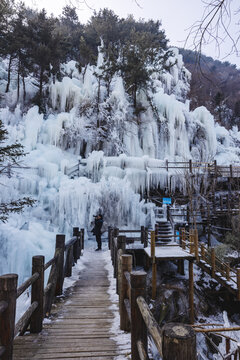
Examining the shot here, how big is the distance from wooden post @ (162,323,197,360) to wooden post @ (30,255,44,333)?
2683 mm

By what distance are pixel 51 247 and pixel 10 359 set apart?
26.9 feet

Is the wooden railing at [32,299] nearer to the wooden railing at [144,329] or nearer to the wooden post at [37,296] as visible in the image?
the wooden post at [37,296]

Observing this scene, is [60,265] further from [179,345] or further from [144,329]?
[179,345]

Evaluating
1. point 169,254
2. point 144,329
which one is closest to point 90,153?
point 169,254

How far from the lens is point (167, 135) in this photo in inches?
788

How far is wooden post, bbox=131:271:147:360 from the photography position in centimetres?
229

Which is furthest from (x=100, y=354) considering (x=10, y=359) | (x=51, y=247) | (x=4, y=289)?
(x=51, y=247)

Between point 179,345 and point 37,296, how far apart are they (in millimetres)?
2838

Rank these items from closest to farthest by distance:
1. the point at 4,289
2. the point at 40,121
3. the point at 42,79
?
the point at 4,289
the point at 40,121
the point at 42,79

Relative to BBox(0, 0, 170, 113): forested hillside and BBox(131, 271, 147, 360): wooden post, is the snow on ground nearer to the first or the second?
BBox(131, 271, 147, 360): wooden post

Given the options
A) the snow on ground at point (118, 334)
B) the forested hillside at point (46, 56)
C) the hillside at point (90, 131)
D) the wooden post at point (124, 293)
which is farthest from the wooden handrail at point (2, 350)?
the forested hillside at point (46, 56)

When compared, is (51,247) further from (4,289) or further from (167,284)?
(4,289)

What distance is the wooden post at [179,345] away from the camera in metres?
1.10

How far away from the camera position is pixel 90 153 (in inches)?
687
